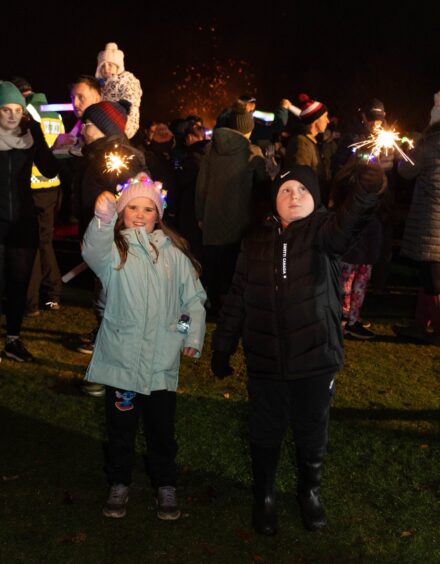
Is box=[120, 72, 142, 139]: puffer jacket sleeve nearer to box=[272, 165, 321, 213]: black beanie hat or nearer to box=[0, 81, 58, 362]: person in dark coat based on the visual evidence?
box=[0, 81, 58, 362]: person in dark coat

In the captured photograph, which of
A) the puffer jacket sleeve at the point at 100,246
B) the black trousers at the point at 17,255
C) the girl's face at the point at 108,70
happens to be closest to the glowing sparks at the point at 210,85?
the girl's face at the point at 108,70

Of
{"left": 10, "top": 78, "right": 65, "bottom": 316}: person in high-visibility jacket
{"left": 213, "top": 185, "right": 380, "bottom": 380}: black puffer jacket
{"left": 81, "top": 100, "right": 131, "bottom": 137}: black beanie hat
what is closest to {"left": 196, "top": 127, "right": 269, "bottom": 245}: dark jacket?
{"left": 10, "top": 78, "right": 65, "bottom": 316}: person in high-visibility jacket

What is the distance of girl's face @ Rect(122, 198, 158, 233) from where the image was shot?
174 inches

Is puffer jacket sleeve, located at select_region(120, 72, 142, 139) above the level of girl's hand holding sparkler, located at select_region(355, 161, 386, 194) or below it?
above

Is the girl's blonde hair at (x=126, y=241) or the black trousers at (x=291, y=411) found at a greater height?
the girl's blonde hair at (x=126, y=241)

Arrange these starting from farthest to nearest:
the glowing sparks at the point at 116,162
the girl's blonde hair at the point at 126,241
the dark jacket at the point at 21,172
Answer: the dark jacket at the point at 21,172 < the glowing sparks at the point at 116,162 < the girl's blonde hair at the point at 126,241

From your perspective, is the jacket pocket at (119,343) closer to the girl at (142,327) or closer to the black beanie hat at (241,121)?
the girl at (142,327)

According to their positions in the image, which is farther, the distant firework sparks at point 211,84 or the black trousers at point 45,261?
the distant firework sparks at point 211,84

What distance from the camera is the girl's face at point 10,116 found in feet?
21.4

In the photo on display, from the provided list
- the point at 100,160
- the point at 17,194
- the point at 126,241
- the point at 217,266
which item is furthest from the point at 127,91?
the point at 126,241

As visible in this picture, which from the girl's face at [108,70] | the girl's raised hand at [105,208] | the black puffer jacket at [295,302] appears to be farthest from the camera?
→ the girl's face at [108,70]

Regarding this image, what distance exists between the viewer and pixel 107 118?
600 cm

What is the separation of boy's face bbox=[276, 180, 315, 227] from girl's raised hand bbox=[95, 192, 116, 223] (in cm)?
92

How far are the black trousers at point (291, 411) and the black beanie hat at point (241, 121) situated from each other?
5056 mm
